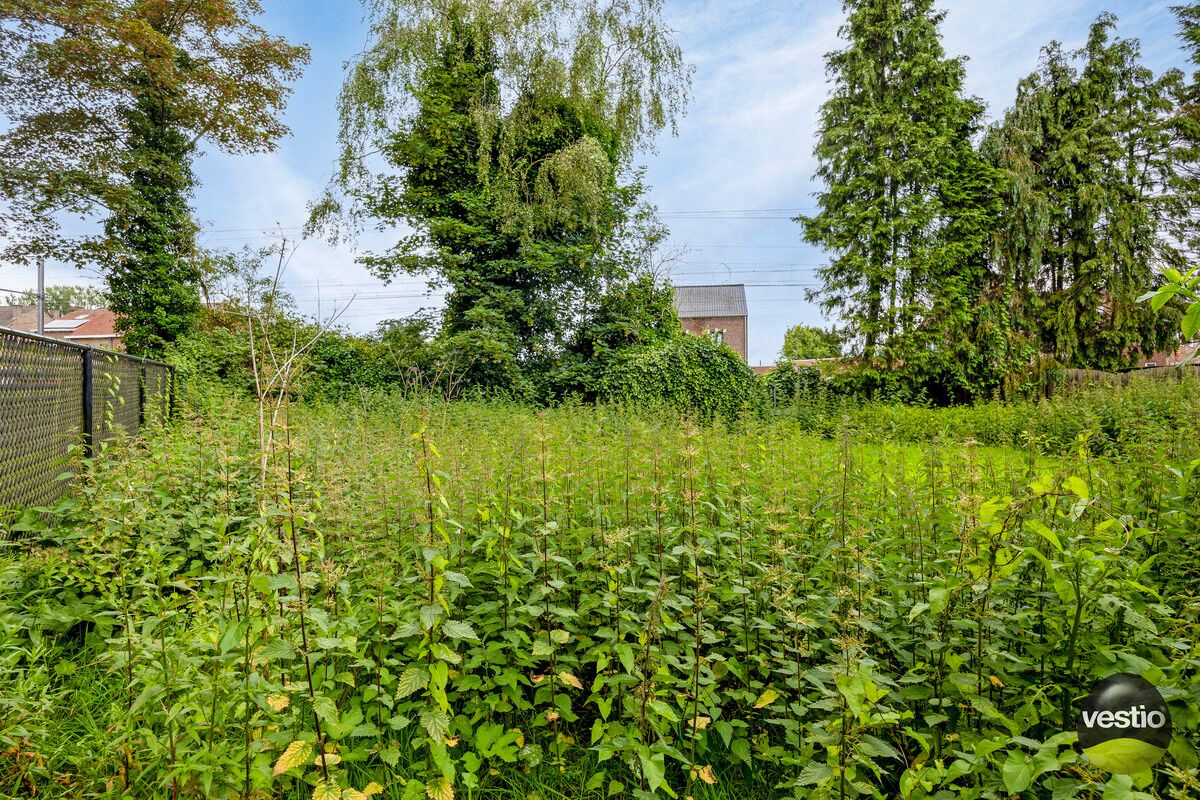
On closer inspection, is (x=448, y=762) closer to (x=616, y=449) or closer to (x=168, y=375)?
(x=616, y=449)

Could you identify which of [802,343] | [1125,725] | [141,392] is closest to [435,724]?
[1125,725]

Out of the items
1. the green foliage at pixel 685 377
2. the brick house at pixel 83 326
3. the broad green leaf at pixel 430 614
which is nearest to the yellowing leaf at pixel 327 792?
the broad green leaf at pixel 430 614

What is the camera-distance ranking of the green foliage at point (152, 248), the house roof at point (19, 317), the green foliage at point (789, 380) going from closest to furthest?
the green foliage at point (152, 248) → the green foliage at point (789, 380) → the house roof at point (19, 317)

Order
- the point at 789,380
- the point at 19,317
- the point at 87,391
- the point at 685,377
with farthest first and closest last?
1. the point at 19,317
2. the point at 789,380
3. the point at 685,377
4. the point at 87,391

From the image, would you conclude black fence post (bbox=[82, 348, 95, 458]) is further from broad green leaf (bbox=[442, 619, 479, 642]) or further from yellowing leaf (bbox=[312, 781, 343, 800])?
broad green leaf (bbox=[442, 619, 479, 642])

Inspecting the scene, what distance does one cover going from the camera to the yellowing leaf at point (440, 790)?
70.3 inches

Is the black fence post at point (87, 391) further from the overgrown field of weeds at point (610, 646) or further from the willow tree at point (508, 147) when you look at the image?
the willow tree at point (508, 147)

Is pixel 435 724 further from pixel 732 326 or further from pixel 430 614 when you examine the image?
pixel 732 326

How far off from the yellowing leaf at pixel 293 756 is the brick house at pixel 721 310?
40.1 m

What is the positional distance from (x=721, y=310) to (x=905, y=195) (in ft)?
85.1

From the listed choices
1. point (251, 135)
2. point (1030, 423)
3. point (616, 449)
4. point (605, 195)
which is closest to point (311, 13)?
point (616, 449)

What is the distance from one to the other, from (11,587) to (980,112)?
22.9m

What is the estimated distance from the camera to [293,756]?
1.62 metres

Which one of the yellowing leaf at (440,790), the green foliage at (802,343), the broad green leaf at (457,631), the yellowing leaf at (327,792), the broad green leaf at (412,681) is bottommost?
the yellowing leaf at (440,790)
